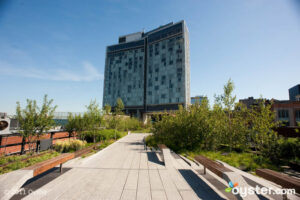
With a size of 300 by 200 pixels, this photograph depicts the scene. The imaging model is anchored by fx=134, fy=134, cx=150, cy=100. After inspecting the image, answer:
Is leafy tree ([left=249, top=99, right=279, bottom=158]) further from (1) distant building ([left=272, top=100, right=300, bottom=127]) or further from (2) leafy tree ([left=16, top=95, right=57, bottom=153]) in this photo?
(1) distant building ([left=272, top=100, right=300, bottom=127])

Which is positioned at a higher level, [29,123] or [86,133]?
[29,123]

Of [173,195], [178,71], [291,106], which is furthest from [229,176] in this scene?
[178,71]

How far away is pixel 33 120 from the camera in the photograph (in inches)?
345

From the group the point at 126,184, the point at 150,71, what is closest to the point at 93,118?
the point at 126,184

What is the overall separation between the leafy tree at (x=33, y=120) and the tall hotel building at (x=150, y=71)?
44.8 m

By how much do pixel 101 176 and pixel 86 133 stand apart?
10.4 meters

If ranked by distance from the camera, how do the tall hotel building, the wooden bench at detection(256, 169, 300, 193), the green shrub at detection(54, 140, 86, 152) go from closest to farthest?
1. the wooden bench at detection(256, 169, 300, 193)
2. the green shrub at detection(54, 140, 86, 152)
3. the tall hotel building

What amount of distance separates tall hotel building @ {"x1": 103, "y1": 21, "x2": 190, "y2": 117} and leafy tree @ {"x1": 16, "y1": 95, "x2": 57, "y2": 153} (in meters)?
44.8

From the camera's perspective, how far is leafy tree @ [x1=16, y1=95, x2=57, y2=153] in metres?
8.52

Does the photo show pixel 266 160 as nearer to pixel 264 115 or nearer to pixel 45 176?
pixel 264 115

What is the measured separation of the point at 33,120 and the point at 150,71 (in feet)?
177

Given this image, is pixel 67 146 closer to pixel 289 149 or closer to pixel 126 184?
pixel 126 184

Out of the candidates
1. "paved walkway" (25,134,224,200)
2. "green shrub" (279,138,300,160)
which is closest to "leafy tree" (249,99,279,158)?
"green shrub" (279,138,300,160)

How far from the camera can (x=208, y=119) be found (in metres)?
10.3
